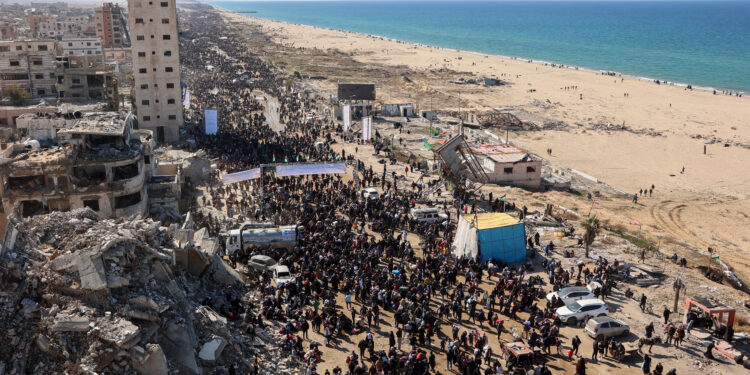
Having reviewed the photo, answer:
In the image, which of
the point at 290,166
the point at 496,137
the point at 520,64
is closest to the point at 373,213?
the point at 290,166

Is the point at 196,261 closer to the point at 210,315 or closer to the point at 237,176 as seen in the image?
the point at 210,315

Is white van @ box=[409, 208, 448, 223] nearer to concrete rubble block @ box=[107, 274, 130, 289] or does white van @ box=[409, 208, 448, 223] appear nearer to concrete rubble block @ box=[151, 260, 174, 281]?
concrete rubble block @ box=[151, 260, 174, 281]

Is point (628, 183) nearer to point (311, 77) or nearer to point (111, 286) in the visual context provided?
point (111, 286)

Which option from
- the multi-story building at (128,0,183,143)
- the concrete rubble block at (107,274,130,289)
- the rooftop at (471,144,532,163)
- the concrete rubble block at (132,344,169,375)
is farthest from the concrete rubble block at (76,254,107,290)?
the multi-story building at (128,0,183,143)

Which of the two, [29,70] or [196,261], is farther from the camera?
[29,70]

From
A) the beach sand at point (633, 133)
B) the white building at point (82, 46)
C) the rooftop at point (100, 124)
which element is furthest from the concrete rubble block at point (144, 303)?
the white building at point (82, 46)

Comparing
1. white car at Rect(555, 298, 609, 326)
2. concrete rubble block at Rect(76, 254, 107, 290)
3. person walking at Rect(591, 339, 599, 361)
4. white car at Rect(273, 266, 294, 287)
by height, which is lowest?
person walking at Rect(591, 339, 599, 361)

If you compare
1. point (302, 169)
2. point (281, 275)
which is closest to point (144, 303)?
point (281, 275)
